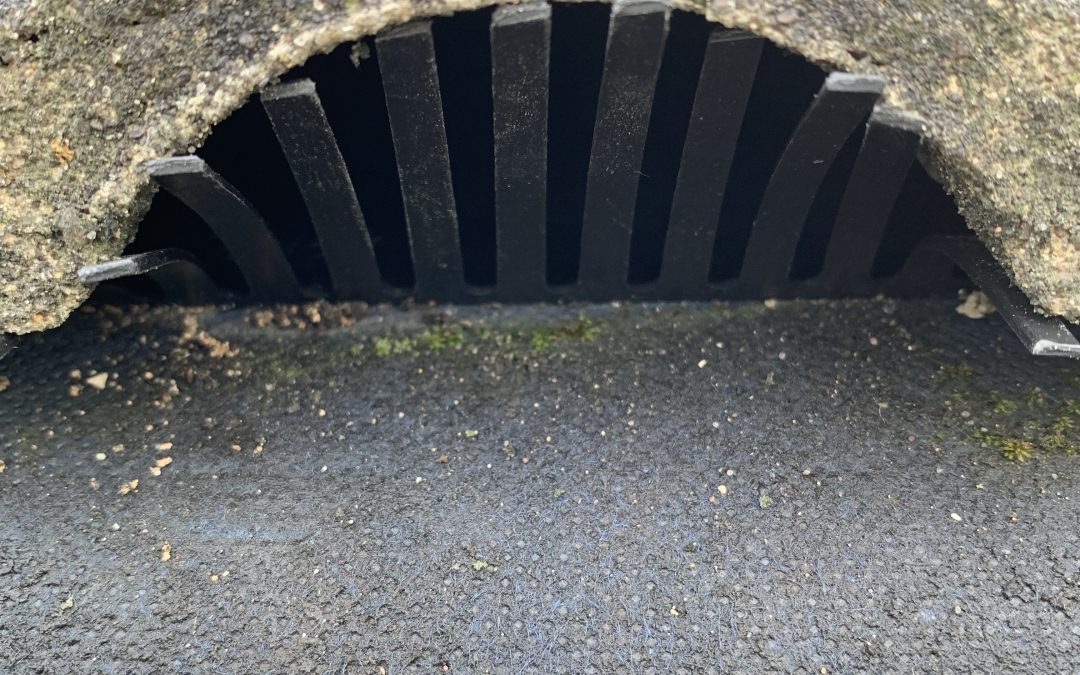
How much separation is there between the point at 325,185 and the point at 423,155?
280 mm

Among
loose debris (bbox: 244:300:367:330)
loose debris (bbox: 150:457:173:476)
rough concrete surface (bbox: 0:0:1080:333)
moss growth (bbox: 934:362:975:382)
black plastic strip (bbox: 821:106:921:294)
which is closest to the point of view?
rough concrete surface (bbox: 0:0:1080:333)

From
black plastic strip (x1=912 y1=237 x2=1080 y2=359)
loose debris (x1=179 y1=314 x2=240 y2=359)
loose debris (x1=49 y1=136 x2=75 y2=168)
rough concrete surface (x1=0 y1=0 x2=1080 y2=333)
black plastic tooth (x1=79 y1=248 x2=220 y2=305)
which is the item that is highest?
rough concrete surface (x1=0 y1=0 x2=1080 y2=333)

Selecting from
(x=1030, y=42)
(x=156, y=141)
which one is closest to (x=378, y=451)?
(x=156, y=141)

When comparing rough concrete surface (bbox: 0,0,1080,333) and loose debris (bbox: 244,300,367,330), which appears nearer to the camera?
rough concrete surface (bbox: 0,0,1080,333)

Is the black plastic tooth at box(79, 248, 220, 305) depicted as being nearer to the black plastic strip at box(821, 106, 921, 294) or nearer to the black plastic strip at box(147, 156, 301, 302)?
the black plastic strip at box(147, 156, 301, 302)

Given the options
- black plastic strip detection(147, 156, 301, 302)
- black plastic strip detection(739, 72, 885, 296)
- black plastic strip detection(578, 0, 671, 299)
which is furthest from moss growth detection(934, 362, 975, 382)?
black plastic strip detection(147, 156, 301, 302)

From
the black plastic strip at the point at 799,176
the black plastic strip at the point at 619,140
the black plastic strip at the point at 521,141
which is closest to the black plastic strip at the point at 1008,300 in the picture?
the black plastic strip at the point at 799,176

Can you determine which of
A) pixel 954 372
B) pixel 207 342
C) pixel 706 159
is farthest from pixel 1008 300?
pixel 207 342

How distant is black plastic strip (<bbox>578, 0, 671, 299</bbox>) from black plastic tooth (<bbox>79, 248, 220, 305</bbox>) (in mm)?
1161

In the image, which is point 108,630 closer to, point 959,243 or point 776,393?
point 776,393

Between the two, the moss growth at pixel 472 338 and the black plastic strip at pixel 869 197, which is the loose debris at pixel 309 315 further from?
→ the black plastic strip at pixel 869 197

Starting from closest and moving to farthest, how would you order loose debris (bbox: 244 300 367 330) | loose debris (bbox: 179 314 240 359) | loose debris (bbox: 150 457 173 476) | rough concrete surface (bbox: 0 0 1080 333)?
rough concrete surface (bbox: 0 0 1080 333) < loose debris (bbox: 150 457 173 476) < loose debris (bbox: 179 314 240 359) < loose debris (bbox: 244 300 367 330)

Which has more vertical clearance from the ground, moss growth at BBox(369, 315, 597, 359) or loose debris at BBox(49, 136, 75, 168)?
loose debris at BBox(49, 136, 75, 168)

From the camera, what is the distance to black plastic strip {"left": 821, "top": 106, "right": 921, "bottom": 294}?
75.3 inches
